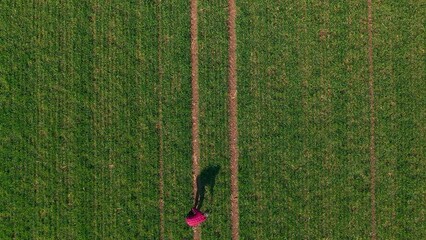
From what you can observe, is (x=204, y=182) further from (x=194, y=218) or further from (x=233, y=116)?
(x=233, y=116)

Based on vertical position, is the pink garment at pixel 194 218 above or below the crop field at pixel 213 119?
below

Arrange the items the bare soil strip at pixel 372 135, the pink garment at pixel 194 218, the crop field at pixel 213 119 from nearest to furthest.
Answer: the pink garment at pixel 194 218 → the crop field at pixel 213 119 → the bare soil strip at pixel 372 135

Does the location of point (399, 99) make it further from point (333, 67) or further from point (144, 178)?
point (144, 178)

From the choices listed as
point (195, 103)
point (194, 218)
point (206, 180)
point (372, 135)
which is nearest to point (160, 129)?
point (195, 103)

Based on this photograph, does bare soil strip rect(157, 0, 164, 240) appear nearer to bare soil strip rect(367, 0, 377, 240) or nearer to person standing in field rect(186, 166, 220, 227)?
person standing in field rect(186, 166, 220, 227)

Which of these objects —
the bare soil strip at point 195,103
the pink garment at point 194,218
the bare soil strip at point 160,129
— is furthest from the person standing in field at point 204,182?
the bare soil strip at point 160,129

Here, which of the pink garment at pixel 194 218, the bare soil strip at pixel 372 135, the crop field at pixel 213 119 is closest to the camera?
the pink garment at pixel 194 218

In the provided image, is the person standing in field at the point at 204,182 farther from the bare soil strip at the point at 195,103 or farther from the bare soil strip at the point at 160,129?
the bare soil strip at the point at 160,129
